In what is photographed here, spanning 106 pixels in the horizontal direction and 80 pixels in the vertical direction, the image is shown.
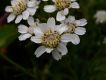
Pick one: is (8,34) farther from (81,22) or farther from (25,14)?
(81,22)

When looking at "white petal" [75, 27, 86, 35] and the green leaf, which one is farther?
the green leaf

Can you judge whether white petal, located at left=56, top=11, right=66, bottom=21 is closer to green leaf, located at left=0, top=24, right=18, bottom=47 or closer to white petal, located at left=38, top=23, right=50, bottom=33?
white petal, located at left=38, top=23, right=50, bottom=33

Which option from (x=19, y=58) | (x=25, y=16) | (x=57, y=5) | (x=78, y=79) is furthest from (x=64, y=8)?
(x=19, y=58)

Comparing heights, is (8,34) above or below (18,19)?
below

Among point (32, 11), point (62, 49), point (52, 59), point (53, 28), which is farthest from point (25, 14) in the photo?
point (52, 59)

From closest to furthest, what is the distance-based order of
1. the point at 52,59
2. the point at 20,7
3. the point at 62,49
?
1. the point at 62,49
2. the point at 20,7
3. the point at 52,59

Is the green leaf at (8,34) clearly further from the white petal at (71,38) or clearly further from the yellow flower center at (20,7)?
the white petal at (71,38)

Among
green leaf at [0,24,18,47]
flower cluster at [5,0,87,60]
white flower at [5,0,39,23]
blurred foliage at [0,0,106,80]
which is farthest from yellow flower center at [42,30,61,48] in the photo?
green leaf at [0,24,18,47]

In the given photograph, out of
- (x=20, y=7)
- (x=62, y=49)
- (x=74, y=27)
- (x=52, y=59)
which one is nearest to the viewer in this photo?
(x=62, y=49)
